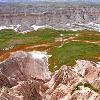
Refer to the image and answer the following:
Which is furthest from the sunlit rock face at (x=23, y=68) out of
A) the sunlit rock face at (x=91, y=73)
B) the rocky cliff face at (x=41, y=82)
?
the sunlit rock face at (x=91, y=73)

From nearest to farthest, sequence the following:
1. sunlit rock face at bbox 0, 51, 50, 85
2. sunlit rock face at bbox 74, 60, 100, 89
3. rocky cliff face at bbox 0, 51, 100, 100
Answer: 1. rocky cliff face at bbox 0, 51, 100, 100
2. sunlit rock face at bbox 74, 60, 100, 89
3. sunlit rock face at bbox 0, 51, 50, 85

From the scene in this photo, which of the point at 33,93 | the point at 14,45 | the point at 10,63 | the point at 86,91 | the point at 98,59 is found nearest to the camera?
the point at 86,91

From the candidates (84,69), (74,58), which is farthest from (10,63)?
(74,58)

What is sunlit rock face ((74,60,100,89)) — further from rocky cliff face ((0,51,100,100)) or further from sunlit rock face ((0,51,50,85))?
sunlit rock face ((0,51,50,85))

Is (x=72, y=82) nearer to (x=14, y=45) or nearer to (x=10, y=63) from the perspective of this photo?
(x=10, y=63)

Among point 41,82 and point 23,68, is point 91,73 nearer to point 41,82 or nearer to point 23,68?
point 23,68

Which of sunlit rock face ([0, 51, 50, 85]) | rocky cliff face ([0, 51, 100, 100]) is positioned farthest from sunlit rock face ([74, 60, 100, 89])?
sunlit rock face ([0, 51, 50, 85])

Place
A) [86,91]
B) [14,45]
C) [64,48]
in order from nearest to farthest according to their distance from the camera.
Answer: [86,91], [64,48], [14,45]

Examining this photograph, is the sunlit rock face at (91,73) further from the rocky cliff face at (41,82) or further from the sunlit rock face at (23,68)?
the sunlit rock face at (23,68)
